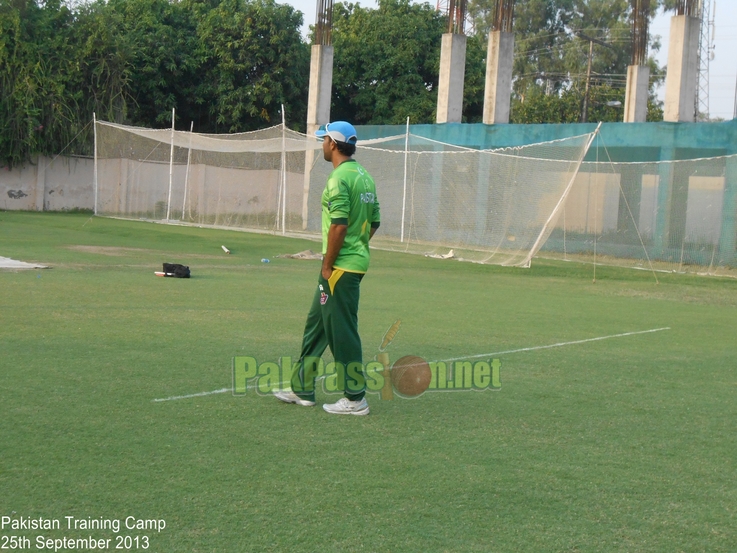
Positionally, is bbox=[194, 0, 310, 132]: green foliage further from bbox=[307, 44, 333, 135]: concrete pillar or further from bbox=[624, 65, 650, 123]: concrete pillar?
bbox=[624, 65, 650, 123]: concrete pillar

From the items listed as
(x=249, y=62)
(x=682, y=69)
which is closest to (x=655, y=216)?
(x=682, y=69)

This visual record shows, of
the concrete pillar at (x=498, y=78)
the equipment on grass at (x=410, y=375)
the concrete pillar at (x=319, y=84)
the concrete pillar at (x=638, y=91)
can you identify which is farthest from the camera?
the concrete pillar at (x=319, y=84)

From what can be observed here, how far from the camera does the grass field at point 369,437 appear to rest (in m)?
3.83

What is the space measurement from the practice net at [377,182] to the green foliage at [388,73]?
523 inches

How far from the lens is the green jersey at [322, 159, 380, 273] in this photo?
543 cm

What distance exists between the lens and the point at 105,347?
7.29 metres

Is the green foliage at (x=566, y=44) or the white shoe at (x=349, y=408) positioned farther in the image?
the green foliage at (x=566, y=44)

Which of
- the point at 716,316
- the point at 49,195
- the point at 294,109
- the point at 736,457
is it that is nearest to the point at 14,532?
the point at 736,457

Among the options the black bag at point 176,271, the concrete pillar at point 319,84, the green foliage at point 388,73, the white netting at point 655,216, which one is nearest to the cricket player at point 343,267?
the black bag at point 176,271

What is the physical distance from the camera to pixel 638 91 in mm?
23531

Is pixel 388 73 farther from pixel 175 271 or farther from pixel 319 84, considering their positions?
pixel 175 271

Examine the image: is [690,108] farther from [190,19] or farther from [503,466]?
[190,19]

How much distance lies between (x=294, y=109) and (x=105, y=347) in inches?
1179

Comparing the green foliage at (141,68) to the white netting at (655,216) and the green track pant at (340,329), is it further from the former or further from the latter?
the green track pant at (340,329)
